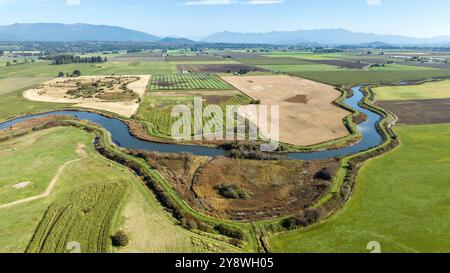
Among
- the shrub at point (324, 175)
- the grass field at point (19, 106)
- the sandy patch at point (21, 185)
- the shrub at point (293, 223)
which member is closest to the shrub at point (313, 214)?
the shrub at point (293, 223)

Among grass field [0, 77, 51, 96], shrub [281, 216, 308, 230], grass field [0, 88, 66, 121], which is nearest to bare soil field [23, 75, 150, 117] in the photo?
grass field [0, 88, 66, 121]

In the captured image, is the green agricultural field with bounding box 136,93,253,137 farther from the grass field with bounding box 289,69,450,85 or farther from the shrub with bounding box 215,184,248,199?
the grass field with bounding box 289,69,450,85

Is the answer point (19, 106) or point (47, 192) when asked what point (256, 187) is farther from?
point (19, 106)

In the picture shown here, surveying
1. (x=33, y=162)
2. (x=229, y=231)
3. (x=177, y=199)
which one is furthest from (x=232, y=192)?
(x=33, y=162)

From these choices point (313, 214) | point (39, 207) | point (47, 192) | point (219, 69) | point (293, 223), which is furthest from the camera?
point (219, 69)
